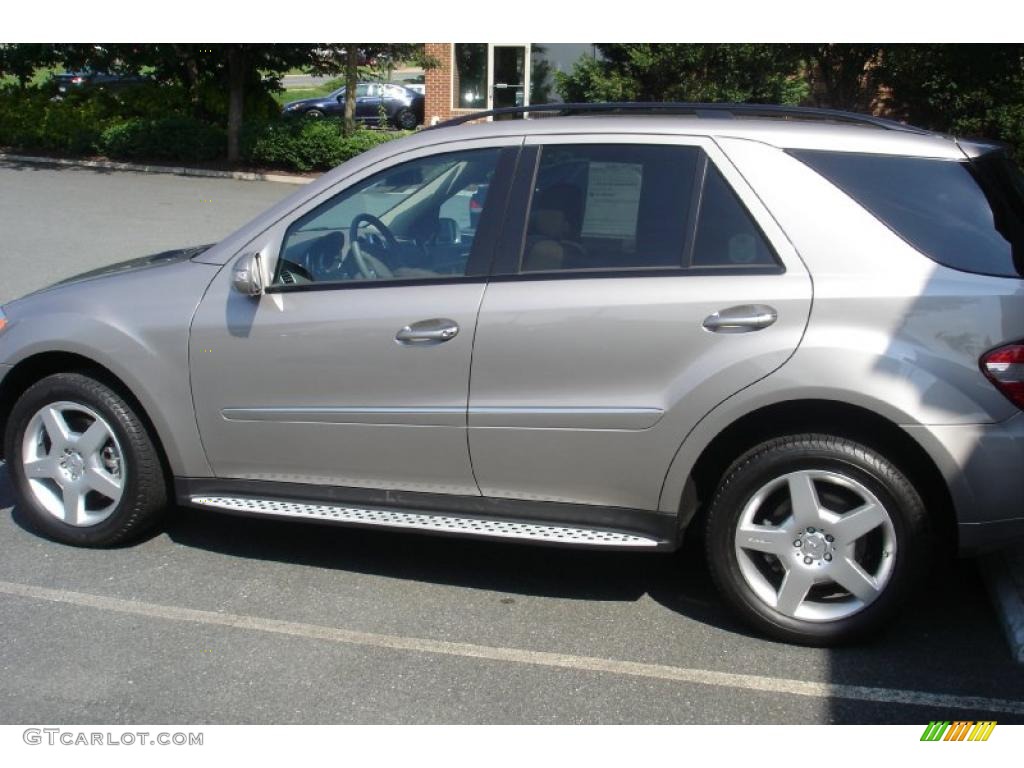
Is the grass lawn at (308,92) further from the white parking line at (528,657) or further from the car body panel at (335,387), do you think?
the white parking line at (528,657)

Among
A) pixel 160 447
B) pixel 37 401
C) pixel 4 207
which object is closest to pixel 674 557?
pixel 160 447

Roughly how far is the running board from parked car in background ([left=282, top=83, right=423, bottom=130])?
24997 mm

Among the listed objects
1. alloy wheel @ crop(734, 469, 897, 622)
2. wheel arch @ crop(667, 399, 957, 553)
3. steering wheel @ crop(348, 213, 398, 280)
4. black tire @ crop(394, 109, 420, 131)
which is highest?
steering wheel @ crop(348, 213, 398, 280)

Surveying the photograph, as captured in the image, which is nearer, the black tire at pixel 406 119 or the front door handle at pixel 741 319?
the front door handle at pixel 741 319

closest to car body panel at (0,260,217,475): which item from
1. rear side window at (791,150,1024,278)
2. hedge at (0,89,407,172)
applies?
rear side window at (791,150,1024,278)

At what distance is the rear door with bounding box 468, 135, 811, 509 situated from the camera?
12.4 ft

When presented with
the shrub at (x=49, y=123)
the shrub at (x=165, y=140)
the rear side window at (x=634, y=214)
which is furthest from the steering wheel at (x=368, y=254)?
the shrub at (x=49, y=123)

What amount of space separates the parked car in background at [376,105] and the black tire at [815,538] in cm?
2570

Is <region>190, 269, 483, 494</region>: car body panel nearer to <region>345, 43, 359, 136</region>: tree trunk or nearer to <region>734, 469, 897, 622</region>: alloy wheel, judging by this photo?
<region>734, 469, 897, 622</region>: alloy wheel

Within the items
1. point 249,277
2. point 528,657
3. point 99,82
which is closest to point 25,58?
point 99,82

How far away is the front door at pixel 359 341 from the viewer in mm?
4121

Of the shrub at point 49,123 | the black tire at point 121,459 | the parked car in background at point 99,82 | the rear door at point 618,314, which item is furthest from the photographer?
the parked car in background at point 99,82

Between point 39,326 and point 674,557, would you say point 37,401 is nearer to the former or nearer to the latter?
point 39,326
